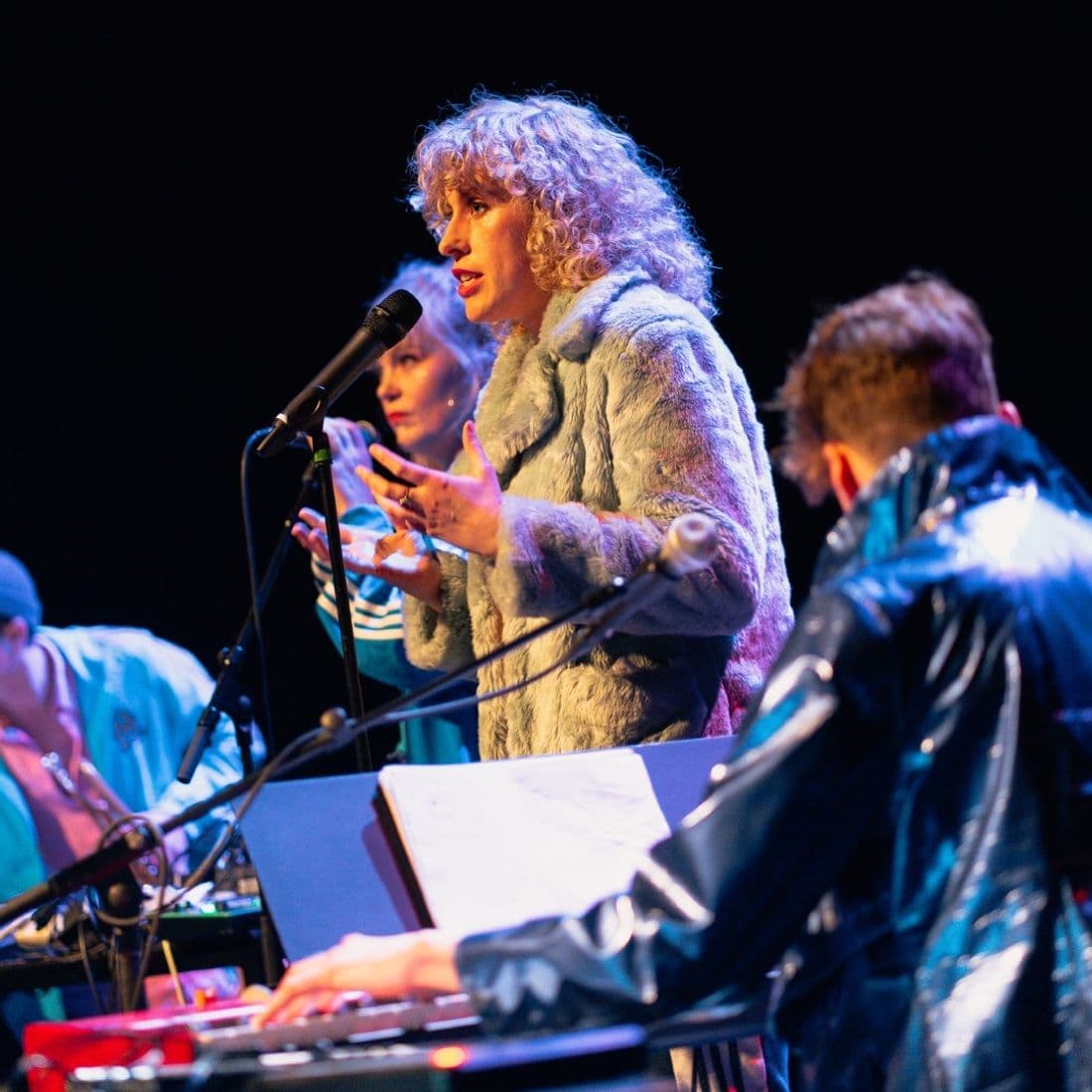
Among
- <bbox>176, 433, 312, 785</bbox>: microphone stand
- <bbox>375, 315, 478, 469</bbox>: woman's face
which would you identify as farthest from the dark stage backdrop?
<bbox>176, 433, 312, 785</bbox>: microphone stand

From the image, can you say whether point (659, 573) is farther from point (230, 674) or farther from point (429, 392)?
point (429, 392)

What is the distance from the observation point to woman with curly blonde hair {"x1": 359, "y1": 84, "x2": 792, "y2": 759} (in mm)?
2461

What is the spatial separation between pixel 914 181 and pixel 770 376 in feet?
2.31

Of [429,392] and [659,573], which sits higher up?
[429,392]

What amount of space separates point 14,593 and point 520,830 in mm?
2770

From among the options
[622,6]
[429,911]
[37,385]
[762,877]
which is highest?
[622,6]

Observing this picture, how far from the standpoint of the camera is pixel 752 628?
2717 millimetres

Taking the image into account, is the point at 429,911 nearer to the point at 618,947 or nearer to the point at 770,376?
the point at 618,947

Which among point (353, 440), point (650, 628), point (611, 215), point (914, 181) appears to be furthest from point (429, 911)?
point (914, 181)

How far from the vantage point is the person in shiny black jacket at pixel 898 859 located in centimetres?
130

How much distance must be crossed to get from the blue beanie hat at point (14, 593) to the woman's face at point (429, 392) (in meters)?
1.14

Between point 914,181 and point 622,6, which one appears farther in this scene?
point 622,6

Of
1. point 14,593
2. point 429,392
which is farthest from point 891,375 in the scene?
point 14,593

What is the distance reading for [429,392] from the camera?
4.47 m
